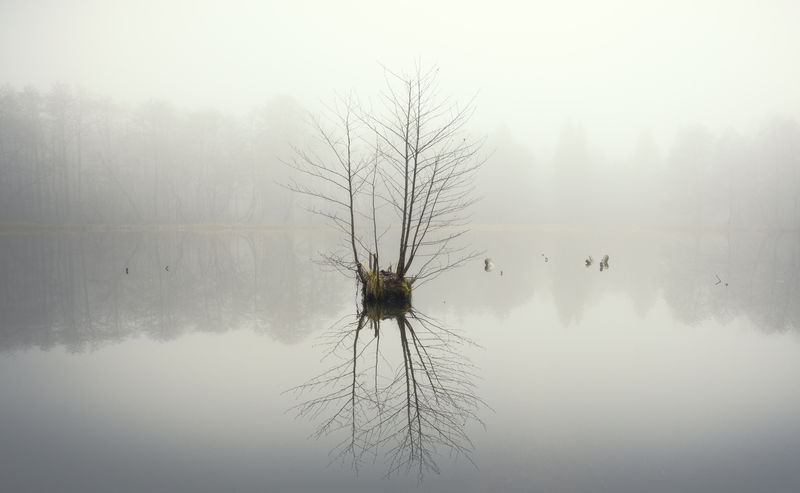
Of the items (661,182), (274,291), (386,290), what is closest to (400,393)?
(386,290)

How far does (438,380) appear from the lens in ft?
18.9

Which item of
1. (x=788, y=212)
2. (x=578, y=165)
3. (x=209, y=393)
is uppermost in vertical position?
(x=578, y=165)

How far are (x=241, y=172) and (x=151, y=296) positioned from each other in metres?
37.7

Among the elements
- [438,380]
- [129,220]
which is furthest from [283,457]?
[129,220]

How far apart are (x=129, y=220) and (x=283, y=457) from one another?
45.0m

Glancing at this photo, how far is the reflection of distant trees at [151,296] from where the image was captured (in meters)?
8.56

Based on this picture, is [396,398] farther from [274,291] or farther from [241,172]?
[241,172]

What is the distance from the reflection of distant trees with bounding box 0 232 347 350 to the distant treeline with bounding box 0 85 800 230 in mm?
22852

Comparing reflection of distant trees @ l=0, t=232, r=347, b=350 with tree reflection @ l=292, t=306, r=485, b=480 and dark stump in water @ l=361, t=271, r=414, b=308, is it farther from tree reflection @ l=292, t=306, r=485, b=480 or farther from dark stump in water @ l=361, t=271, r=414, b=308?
tree reflection @ l=292, t=306, r=485, b=480

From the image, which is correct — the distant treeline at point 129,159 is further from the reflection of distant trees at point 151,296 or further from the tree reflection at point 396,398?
the tree reflection at point 396,398

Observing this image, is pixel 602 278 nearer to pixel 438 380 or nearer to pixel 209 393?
pixel 438 380

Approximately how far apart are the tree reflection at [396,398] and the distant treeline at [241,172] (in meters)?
36.3

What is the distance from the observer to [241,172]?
4756 cm

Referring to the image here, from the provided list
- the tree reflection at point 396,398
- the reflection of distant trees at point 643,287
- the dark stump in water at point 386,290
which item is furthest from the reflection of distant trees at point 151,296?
the reflection of distant trees at point 643,287
